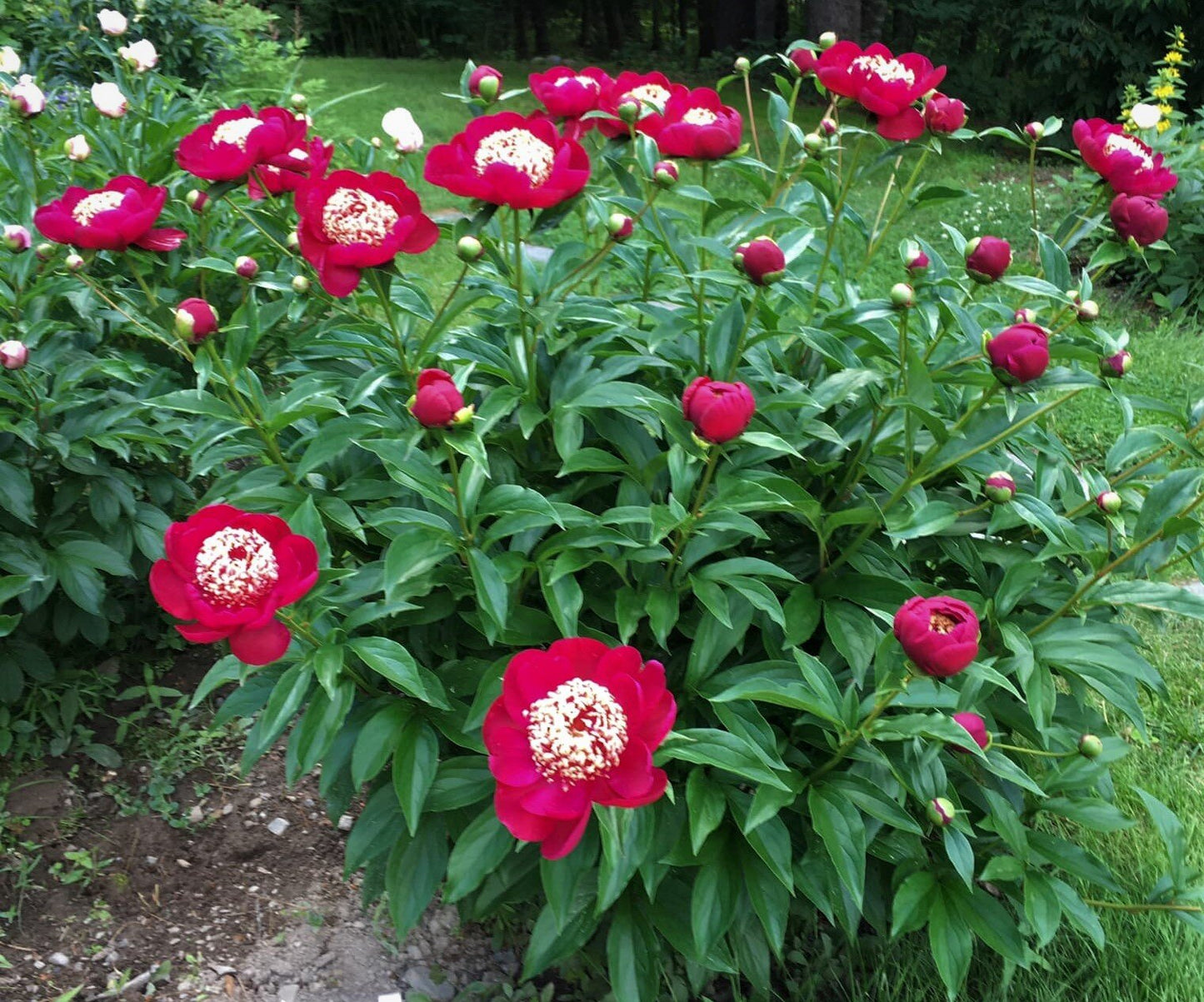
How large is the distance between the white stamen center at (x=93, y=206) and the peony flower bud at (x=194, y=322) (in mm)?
336

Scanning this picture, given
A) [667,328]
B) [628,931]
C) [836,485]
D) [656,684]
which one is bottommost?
[628,931]

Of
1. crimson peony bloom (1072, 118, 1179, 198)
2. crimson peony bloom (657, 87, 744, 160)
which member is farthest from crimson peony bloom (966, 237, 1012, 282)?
crimson peony bloom (657, 87, 744, 160)

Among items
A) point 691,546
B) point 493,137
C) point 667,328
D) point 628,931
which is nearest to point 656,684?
point 691,546

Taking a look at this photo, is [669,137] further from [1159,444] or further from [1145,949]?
[1145,949]

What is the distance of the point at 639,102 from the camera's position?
169 cm

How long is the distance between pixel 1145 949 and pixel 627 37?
50.0ft

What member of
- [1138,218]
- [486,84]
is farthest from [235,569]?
[1138,218]

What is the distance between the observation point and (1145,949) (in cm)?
180

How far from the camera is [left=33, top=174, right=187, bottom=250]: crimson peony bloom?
63.0 inches

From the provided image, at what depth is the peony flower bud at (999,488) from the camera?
1.45 meters

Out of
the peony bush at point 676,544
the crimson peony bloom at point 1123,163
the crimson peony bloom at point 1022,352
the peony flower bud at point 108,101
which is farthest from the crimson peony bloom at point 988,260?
the peony flower bud at point 108,101

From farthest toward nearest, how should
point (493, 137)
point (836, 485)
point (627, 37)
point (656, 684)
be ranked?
point (627, 37) < point (836, 485) < point (493, 137) < point (656, 684)

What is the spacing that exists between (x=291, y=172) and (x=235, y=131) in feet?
0.37

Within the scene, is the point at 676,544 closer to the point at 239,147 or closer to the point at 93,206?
the point at 239,147
